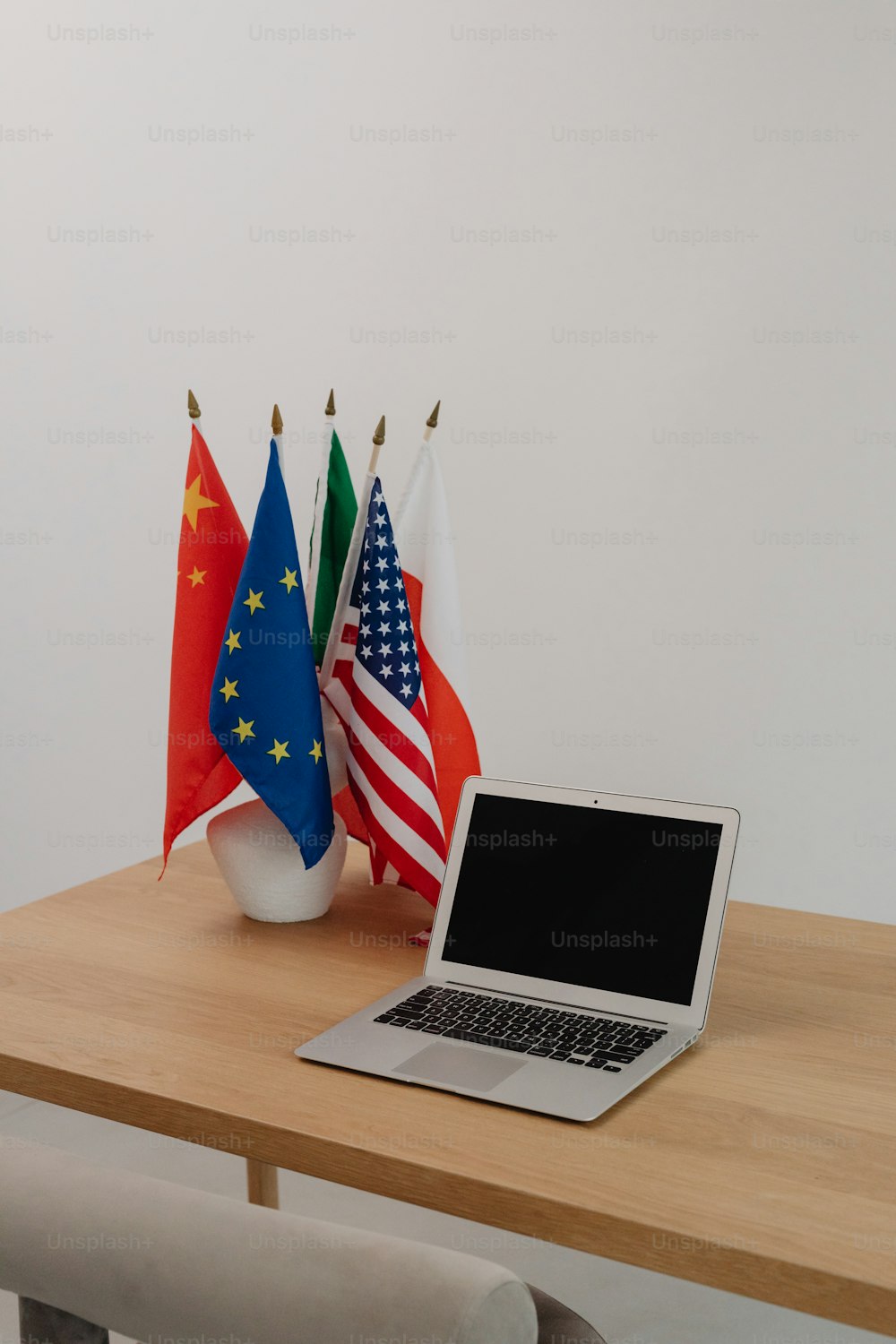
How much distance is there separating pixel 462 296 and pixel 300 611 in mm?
1390

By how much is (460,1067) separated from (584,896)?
260mm

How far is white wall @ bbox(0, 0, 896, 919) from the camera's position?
2.43 metres

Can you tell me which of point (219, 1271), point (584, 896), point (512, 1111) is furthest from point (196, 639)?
point (219, 1271)

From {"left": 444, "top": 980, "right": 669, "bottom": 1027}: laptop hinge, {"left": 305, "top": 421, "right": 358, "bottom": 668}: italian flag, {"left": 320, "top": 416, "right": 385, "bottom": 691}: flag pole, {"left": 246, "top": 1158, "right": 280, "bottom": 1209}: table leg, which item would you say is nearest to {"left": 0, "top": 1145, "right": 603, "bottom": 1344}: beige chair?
{"left": 444, "top": 980, "right": 669, "bottom": 1027}: laptop hinge

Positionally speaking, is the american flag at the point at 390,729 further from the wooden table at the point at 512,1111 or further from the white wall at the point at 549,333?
the white wall at the point at 549,333

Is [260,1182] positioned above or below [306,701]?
below

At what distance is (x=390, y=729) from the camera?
5.20 ft

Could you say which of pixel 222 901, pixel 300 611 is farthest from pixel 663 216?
pixel 222 901

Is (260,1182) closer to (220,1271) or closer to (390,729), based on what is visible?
(390,729)

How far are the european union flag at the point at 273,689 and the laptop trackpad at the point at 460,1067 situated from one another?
1.29ft

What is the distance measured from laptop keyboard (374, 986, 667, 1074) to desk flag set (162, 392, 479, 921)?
0.90 ft

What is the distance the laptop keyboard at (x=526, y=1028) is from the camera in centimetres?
119

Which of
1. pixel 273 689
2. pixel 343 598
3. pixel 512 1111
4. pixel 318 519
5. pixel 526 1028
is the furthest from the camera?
pixel 318 519

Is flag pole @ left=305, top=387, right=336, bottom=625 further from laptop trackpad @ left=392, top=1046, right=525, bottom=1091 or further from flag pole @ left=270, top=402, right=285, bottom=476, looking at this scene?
laptop trackpad @ left=392, top=1046, right=525, bottom=1091
